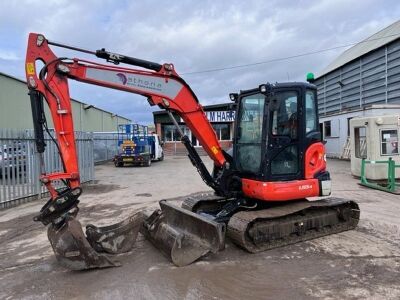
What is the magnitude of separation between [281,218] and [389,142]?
9513mm

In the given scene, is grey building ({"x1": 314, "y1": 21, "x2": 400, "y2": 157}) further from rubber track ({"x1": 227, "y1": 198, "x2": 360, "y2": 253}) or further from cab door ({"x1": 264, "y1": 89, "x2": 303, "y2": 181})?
cab door ({"x1": 264, "y1": 89, "x2": 303, "y2": 181})

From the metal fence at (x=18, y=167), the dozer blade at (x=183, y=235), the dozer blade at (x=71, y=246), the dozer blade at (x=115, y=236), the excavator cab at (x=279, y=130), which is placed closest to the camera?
the dozer blade at (x=71, y=246)

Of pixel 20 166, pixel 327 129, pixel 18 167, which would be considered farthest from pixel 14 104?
pixel 327 129

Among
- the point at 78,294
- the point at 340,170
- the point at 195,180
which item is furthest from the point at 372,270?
the point at 340,170

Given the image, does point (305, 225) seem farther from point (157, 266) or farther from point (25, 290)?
point (25, 290)

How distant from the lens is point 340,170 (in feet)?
59.7

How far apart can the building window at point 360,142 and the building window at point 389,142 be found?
0.65 metres

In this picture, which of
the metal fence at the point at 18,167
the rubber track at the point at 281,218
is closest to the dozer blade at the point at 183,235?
the rubber track at the point at 281,218

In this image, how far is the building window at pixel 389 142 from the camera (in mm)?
14172

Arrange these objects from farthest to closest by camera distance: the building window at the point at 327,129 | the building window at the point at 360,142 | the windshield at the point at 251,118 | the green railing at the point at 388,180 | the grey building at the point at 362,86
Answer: the building window at the point at 327,129 → the grey building at the point at 362,86 → the building window at the point at 360,142 → the green railing at the point at 388,180 → the windshield at the point at 251,118

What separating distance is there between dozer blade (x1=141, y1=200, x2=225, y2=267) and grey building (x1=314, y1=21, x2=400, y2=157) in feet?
48.5

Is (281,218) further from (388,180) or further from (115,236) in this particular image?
(388,180)

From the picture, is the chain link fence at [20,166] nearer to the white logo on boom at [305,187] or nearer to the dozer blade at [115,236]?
the dozer blade at [115,236]

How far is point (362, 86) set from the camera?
24.6 m
